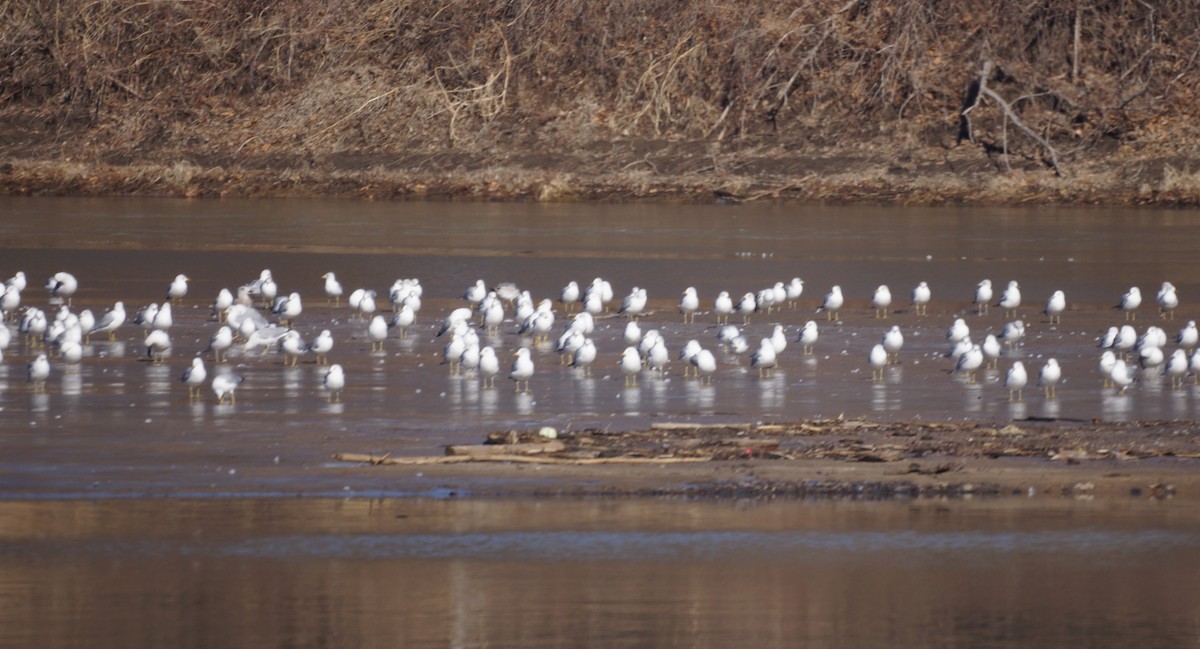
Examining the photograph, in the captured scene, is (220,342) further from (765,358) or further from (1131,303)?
(1131,303)

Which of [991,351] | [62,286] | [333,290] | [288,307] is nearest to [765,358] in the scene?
[991,351]

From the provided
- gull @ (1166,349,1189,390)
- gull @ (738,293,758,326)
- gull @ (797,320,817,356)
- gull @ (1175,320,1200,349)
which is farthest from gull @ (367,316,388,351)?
gull @ (1175,320,1200,349)

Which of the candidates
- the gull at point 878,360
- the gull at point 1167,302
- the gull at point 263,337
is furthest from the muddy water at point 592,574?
the gull at point 1167,302

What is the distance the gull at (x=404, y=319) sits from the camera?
14.9 metres

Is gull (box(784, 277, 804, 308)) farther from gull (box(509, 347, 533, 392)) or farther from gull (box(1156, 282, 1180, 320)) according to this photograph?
gull (box(509, 347, 533, 392))

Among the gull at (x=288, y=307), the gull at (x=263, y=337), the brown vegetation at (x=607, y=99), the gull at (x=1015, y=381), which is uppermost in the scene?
the brown vegetation at (x=607, y=99)

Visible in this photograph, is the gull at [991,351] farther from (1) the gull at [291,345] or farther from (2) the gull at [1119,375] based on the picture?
(1) the gull at [291,345]

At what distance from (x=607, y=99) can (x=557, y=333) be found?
52.6 ft

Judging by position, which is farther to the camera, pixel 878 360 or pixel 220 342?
pixel 220 342

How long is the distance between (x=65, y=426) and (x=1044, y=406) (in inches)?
228

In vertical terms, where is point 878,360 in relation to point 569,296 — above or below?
below

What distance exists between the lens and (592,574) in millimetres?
8000

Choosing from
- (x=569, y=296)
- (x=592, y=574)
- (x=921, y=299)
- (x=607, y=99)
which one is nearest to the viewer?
(x=592, y=574)

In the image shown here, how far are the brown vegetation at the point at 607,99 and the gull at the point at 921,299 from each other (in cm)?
987
